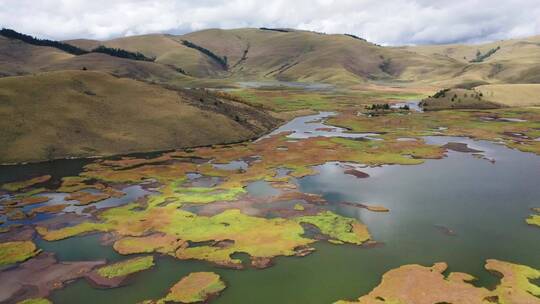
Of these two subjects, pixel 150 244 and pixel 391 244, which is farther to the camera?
pixel 150 244

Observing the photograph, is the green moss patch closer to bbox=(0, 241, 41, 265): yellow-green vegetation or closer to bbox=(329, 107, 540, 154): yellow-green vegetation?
bbox=(0, 241, 41, 265): yellow-green vegetation

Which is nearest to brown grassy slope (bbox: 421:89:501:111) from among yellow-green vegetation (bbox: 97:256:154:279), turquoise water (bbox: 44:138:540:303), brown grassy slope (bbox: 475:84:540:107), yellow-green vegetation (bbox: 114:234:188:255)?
brown grassy slope (bbox: 475:84:540:107)

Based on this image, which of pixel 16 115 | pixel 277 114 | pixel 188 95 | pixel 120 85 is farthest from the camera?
pixel 277 114

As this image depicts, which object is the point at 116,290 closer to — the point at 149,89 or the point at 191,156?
the point at 191,156

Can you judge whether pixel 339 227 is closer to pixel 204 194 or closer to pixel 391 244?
pixel 391 244

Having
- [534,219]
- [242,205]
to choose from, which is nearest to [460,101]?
[534,219]

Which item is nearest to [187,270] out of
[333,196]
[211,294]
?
[211,294]
